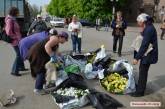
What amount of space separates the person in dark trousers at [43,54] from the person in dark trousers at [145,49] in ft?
5.37

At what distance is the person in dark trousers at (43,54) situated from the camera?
29.1 feet

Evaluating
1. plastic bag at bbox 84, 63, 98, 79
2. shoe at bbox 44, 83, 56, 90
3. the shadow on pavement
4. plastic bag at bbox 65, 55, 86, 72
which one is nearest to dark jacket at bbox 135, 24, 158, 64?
the shadow on pavement

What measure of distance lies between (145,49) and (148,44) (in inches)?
5.0

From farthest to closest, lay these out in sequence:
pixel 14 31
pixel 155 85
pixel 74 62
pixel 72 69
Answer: pixel 14 31, pixel 74 62, pixel 155 85, pixel 72 69

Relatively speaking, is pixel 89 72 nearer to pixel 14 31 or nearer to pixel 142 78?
pixel 142 78

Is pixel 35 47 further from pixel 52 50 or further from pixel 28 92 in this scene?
pixel 28 92

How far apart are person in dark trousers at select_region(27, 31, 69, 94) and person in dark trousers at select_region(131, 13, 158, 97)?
1.64 m

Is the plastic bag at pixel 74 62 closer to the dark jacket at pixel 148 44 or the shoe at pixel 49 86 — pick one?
the shoe at pixel 49 86

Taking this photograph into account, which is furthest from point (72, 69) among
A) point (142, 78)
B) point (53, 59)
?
point (142, 78)

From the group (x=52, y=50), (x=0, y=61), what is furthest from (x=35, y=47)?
(x=0, y=61)

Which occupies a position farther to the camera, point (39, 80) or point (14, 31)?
point (14, 31)

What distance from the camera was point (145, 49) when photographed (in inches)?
354

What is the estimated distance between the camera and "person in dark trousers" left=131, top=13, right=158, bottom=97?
29.2 feet

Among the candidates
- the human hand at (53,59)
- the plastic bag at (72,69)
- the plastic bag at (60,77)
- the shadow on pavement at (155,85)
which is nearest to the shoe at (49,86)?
the plastic bag at (60,77)
